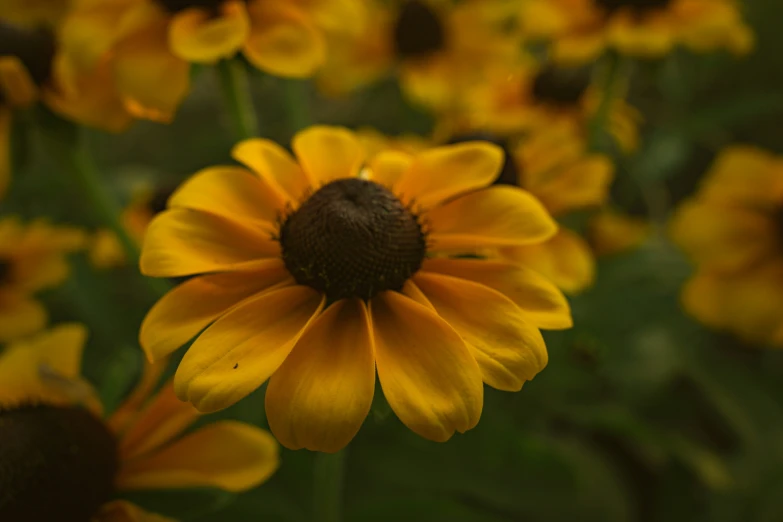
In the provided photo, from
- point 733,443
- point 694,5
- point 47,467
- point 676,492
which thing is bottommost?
point 733,443

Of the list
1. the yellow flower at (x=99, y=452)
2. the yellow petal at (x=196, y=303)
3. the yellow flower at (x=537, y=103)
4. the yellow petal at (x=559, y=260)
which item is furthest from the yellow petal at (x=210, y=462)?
the yellow flower at (x=537, y=103)

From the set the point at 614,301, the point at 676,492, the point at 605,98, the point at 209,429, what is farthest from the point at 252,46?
the point at 676,492

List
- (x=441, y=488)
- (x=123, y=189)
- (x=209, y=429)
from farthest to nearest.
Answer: (x=123, y=189) → (x=441, y=488) → (x=209, y=429)

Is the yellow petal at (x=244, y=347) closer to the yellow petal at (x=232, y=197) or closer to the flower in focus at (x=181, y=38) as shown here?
the yellow petal at (x=232, y=197)

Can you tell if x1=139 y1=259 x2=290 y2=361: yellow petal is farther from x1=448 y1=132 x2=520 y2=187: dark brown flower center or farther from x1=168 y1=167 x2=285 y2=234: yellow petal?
x1=448 y1=132 x2=520 y2=187: dark brown flower center

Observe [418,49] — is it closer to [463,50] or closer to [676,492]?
[463,50]
